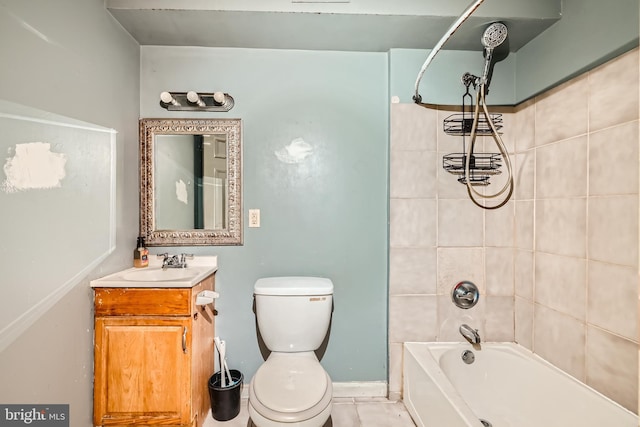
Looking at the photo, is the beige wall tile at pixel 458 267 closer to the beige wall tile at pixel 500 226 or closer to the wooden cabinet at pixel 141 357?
the beige wall tile at pixel 500 226

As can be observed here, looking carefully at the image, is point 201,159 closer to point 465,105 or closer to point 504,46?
point 465,105

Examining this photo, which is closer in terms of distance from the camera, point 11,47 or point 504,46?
point 11,47

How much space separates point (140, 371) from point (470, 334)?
1.69m

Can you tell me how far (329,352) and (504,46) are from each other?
207 cm

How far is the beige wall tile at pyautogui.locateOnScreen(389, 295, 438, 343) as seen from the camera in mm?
1719

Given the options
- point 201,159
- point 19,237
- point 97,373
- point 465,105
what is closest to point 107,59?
point 201,159

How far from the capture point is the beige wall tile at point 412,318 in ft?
5.64

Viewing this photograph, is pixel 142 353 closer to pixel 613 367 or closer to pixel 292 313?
pixel 292 313

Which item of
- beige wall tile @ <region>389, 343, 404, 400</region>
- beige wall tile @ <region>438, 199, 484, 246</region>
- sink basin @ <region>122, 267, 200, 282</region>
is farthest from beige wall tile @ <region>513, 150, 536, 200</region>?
sink basin @ <region>122, 267, 200, 282</region>

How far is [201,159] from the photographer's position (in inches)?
67.9

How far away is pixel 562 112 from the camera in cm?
143

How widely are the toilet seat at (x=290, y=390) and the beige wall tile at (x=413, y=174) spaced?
1049 mm

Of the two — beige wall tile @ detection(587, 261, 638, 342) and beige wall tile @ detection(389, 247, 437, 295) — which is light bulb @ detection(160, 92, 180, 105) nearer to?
beige wall tile @ detection(389, 247, 437, 295)

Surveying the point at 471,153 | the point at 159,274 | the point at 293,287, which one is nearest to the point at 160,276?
the point at 159,274
